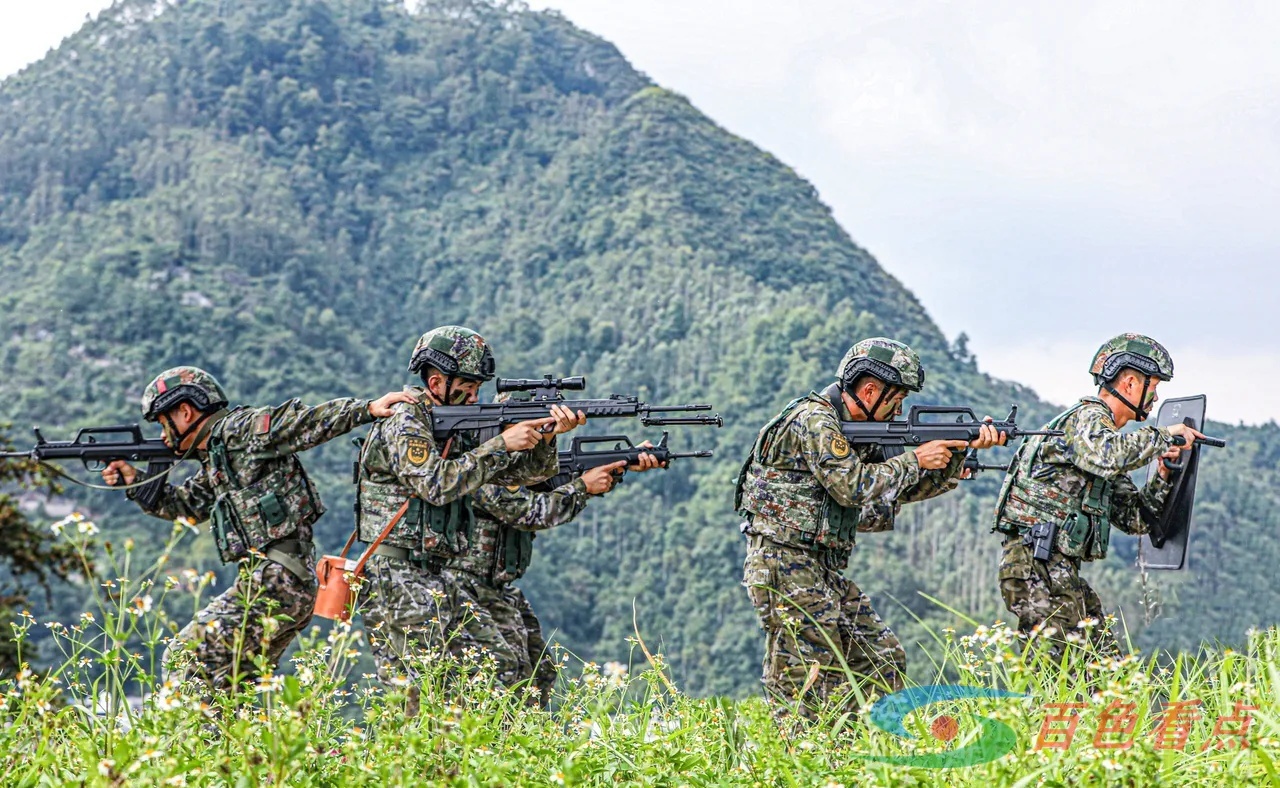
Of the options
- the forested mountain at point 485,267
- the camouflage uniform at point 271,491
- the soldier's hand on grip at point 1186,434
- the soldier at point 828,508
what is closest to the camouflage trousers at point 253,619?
the camouflage uniform at point 271,491

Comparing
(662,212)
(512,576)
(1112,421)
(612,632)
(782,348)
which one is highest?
(662,212)

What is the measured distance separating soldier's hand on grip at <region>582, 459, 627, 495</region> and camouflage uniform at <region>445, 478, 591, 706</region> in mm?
124

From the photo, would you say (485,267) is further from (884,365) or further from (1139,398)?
(884,365)

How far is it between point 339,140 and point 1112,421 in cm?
9918

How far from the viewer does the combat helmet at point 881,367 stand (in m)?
7.23

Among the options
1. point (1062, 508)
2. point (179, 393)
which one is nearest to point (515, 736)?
point (179, 393)

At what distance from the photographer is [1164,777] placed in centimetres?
414

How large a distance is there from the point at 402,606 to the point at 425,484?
635 millimetres

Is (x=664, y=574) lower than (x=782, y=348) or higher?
lower

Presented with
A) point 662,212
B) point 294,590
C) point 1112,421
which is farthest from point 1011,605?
point 662,212

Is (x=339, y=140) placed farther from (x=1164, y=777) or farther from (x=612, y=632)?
(x=1164, y=777)

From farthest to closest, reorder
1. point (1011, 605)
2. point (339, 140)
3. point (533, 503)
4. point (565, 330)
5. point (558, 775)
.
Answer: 1. point (339, 140)
2. point (565, 330)
3. point (1011, 605)
4. point (533, 503)
5. point (558, 775)

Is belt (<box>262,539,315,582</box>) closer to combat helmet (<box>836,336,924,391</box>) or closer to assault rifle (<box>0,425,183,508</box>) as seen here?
assault rifle (<box>0,425,183,508</box>)

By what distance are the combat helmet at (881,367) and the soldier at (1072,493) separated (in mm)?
1033
